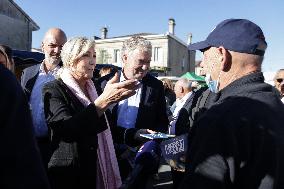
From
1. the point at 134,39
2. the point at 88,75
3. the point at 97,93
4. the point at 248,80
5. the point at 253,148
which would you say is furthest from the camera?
the point at 134,39

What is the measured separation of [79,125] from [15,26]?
76.6ft

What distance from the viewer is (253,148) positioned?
57.6 inches

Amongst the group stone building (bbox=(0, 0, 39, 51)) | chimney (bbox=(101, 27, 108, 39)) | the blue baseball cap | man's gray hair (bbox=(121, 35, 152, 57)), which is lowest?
the blue baseball cap

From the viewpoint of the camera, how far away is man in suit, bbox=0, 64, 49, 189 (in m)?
1.08

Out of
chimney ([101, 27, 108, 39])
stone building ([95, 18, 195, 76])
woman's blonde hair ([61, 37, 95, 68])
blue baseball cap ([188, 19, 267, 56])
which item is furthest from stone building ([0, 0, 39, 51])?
blue baseball cap ([188, 19, 267, 56])

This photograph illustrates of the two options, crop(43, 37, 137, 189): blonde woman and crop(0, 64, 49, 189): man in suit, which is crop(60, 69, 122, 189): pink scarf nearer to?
crop(43, 37, 137, 189): blonde woman

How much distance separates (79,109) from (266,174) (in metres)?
1.46

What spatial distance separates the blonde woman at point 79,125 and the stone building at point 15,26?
70.9 feet

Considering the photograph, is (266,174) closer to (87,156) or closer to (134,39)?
(87,156)

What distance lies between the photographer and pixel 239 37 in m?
1.74

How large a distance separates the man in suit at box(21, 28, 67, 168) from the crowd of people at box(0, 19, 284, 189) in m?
0.02

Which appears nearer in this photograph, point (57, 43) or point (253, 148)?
point (253, 148)

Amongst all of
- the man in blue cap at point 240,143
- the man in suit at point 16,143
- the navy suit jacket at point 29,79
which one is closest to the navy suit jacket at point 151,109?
the navy suit jacket at point 29,79

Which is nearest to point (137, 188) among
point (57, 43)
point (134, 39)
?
point (134, 39)
